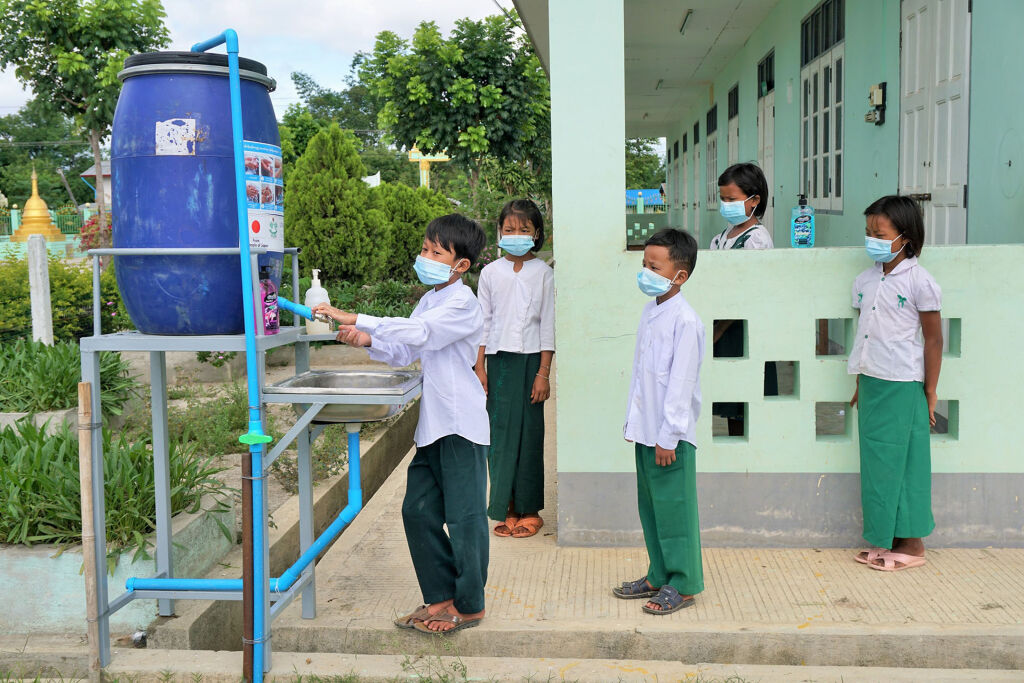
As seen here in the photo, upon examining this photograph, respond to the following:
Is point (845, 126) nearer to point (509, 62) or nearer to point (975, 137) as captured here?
point (975, 137)

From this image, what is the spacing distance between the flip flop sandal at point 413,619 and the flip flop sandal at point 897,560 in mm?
1894

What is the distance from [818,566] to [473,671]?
5.38 feet

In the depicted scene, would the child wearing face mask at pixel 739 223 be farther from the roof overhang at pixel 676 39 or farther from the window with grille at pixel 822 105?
the window with grille at pixel 822 105

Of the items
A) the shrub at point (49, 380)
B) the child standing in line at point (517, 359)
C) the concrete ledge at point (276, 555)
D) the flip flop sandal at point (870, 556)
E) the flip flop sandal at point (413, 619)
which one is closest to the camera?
the flip flop sandal at point (413, 619)

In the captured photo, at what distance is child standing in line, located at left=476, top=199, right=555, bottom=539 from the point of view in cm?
443

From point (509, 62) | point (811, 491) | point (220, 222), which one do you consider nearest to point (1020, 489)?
point (811, 491)

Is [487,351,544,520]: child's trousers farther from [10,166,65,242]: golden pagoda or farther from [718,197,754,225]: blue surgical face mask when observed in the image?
[10,166,65,242]: golden pagoda

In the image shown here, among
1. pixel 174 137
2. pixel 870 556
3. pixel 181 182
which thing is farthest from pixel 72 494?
pixel 870 556

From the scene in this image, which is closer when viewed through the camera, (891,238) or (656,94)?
(891,238)

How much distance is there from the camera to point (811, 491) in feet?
13.9

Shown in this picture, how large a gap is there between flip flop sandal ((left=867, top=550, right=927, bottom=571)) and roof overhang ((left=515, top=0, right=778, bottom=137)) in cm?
454

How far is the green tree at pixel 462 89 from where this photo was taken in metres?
18.6

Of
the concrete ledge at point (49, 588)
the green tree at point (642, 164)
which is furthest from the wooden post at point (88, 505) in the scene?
the green tree at point (642, 164)

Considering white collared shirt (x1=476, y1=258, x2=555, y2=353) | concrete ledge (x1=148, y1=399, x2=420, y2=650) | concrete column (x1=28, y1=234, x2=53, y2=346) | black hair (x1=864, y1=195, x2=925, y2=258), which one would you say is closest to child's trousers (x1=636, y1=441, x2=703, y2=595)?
white collared shirt (x1=476, y1=258, x2=555, y2=353)
